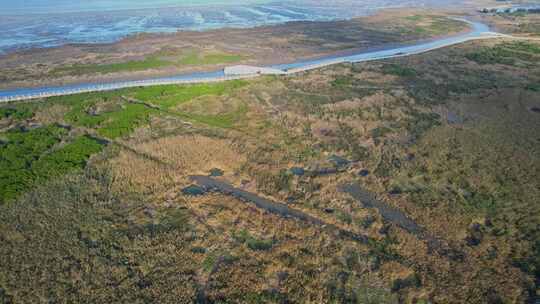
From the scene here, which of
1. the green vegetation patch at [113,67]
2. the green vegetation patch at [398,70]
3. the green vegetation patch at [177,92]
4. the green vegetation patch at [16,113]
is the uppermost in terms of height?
the green vegetation patch at [113,67]

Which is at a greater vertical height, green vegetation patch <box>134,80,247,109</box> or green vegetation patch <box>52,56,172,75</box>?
green vegetation patch <box>52,56,172,75</box>

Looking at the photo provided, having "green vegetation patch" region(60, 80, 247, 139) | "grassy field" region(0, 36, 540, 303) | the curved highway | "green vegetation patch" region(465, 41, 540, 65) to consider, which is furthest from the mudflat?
"green vegetation patch" region(465, 41, 540, 65)

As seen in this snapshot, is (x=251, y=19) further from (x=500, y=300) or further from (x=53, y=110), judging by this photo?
(x=500, y=300)

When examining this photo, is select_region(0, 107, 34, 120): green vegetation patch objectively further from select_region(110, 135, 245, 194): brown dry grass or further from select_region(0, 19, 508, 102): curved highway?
select_region(110, 135, 245, 194): brown dry grass

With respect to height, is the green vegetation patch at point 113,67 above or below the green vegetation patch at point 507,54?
below

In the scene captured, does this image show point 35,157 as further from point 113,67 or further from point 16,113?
point 113,67

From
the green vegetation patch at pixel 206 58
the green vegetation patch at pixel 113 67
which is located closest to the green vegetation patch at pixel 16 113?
the green vegetation patch at pixel 113 67

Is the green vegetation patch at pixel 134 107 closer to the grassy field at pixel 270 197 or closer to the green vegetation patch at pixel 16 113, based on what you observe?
the grassy field at pixel 270 197

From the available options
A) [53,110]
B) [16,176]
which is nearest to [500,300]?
[16,176]
